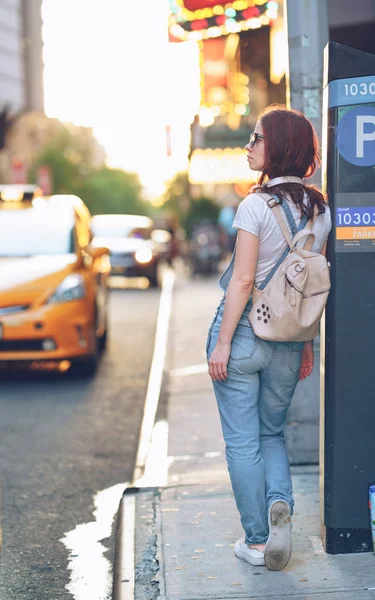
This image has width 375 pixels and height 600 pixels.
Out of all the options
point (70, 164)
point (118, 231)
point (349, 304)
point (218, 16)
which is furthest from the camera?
point (70, 164)

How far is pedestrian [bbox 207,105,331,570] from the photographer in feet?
12.9

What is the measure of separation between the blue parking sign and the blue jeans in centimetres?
71

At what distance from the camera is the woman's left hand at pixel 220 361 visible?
3.97 m

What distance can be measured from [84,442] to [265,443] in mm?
3183

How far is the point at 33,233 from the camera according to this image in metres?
10.6

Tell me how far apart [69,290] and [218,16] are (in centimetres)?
285

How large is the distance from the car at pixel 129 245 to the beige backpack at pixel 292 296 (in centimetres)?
1919

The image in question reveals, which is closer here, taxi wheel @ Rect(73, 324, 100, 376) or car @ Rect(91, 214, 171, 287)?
taxi wheel @ Rect(73, 324, 100, 376)

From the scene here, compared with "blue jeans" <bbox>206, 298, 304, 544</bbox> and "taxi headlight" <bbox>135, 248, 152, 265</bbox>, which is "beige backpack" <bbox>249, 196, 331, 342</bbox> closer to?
"blue jeans" <bbox>206, 298, 304, 544</bbox>

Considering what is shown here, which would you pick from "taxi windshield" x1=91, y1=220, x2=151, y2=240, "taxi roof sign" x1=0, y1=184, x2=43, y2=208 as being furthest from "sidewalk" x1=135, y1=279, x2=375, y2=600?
"taxi windshield" x1=91, y1=220, x2=151, y2=240

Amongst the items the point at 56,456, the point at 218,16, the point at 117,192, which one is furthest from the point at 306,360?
the point at 117,192

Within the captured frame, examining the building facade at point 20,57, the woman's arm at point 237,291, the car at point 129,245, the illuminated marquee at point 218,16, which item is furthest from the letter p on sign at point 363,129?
the building facade at point 20,57

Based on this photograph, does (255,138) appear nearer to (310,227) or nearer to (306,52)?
(310,227)

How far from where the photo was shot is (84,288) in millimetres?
9805
